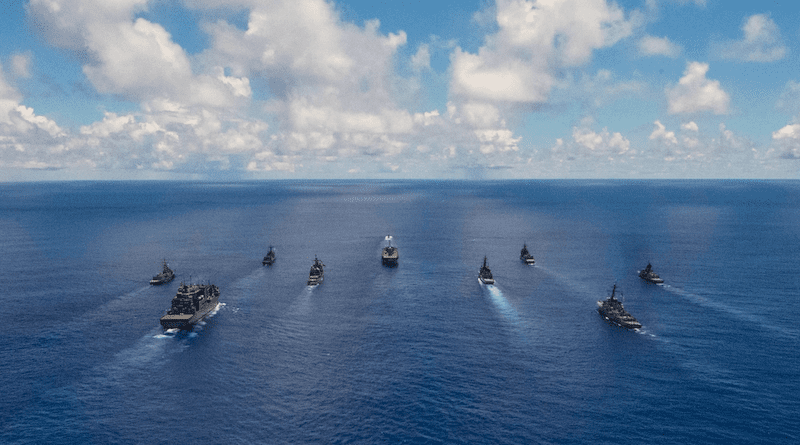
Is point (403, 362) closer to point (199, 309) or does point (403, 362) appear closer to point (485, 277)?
point (199, 309)

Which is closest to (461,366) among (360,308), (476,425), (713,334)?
(476,425)

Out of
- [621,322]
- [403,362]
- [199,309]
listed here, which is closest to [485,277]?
[621,322]

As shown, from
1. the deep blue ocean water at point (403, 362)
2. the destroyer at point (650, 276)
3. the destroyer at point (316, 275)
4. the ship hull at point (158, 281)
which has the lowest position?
the deep blue ocean water at point (403, 362)

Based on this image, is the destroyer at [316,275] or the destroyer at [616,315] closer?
the destroyer at [616,315]

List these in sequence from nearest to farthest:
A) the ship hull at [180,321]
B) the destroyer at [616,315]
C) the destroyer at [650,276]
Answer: the ship hull at [180,321] → the destroyer at [616,315] → the destroyer at [650,276]

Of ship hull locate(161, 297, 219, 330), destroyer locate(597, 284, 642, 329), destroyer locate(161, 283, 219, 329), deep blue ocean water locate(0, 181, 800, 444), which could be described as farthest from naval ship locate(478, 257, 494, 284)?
ship hull locate(161, 297, 219, 330)

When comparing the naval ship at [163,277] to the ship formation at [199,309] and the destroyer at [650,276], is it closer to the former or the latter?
the ship formation at [199,309]

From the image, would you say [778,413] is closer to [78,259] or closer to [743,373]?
[743,373]

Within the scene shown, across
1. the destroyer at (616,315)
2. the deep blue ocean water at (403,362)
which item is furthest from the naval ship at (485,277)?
the destroyer at (616,315)
